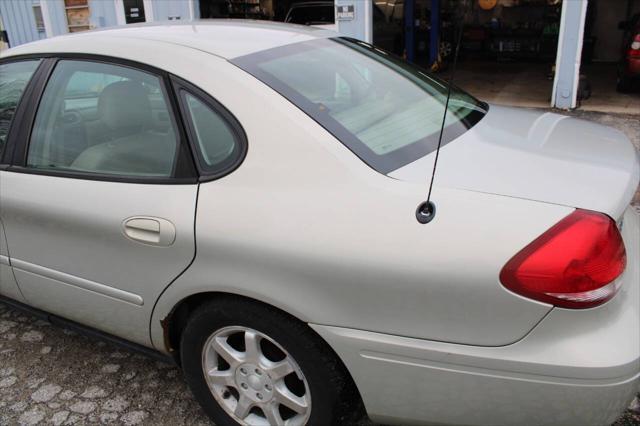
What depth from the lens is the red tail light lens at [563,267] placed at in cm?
157

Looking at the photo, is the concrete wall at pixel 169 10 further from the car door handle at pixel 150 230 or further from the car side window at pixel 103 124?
the car door handle at pixel 150 230

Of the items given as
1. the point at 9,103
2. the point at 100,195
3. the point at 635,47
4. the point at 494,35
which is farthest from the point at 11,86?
the point at 494,35

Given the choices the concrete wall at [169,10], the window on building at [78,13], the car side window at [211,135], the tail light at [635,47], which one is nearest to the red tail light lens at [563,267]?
the car side window at [211,135]

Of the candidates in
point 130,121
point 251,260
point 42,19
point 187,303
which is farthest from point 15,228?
point 42,19

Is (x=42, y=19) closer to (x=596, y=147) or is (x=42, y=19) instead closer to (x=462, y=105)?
(x=462, y=105)

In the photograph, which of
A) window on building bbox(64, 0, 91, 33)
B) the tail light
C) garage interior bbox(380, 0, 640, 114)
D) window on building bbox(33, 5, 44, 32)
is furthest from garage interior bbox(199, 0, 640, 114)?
window on building bbox(33, 5, 44, 32)

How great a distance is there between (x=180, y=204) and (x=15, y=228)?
3.38 ft

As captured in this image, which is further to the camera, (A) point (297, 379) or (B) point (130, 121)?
(B) point (130, 121)

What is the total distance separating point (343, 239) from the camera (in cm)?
174

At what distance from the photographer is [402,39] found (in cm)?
1372

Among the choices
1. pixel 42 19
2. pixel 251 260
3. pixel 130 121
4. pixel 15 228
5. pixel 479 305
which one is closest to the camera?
pixel 479 305

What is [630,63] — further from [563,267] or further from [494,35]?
[563,267]

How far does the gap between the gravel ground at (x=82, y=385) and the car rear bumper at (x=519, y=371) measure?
0.83 metres

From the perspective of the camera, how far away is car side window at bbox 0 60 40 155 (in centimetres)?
262
